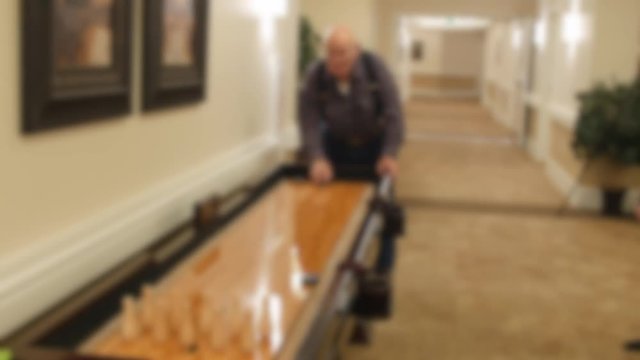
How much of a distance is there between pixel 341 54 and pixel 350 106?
1.10 feet

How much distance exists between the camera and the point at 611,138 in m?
7.29

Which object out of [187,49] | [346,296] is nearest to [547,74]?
[187,49]

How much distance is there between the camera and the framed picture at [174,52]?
9.51 feet

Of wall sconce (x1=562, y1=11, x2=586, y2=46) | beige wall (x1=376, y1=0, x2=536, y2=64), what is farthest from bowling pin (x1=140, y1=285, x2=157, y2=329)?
beige wall (x1=376, y1=0, x2=536, y2=64)

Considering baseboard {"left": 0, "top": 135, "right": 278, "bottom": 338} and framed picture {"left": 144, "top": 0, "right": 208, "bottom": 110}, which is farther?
framed picture {"left": 144, "top": 0, "right": 208, "bottom": 110}

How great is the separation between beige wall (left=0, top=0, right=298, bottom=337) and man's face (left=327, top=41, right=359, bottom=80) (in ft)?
1.36

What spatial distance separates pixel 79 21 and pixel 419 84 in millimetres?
23344

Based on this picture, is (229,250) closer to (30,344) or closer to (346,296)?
(346,296)

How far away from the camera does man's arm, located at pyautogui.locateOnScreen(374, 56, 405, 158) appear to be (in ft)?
14.1

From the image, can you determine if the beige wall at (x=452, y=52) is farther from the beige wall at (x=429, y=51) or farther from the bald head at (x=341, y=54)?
the bald head at (x=341, y=54)

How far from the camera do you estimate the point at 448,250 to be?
6238mm

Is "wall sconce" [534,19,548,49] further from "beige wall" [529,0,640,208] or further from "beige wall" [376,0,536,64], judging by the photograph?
"beige wall" [376,0,536,64]

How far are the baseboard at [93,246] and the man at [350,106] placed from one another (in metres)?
0.74

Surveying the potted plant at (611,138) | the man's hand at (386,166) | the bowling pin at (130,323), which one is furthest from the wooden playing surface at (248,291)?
the potted plant at (611,138)
